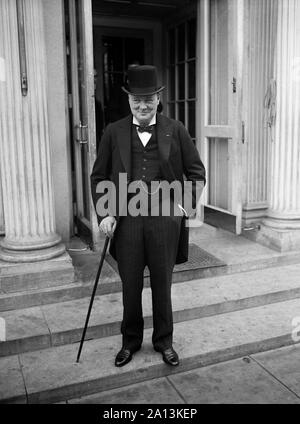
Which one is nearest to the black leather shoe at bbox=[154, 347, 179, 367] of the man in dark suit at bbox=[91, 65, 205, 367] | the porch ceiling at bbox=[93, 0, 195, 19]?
the man in dark suit at bbox=[91, 65, 205, 367]

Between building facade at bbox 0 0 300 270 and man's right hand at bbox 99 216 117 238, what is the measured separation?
3.92ft

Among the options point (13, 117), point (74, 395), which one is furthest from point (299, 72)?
point (74, 395)

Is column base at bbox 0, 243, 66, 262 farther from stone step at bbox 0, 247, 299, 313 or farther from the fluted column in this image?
stone step at bbox 0, 247, 299, 313

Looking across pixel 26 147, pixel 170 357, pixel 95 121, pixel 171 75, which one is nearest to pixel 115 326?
pixel 170 357

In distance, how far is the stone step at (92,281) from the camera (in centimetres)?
390

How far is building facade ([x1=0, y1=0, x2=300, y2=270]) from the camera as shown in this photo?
3893 millimetres

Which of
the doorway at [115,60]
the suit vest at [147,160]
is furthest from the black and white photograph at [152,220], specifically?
the doorway at [115,60]

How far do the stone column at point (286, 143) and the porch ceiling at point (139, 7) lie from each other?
1.87m

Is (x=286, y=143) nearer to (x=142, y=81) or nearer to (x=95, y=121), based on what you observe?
(x=95, y=121)

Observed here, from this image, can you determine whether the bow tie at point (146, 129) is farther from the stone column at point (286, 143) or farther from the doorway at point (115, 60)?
the doorway at point (115, 60)

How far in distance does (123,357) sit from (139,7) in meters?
5.17

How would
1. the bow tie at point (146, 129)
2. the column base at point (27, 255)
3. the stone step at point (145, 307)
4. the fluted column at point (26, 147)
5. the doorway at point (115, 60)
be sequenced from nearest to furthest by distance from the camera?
the bow tie at point (146, 129) → the stone step at point (145, 307) → the fluted column at point (26, 147) → the column base at point (27, 255) → the doorway at point (115, 60)

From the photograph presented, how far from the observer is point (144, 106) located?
2.98 meters
